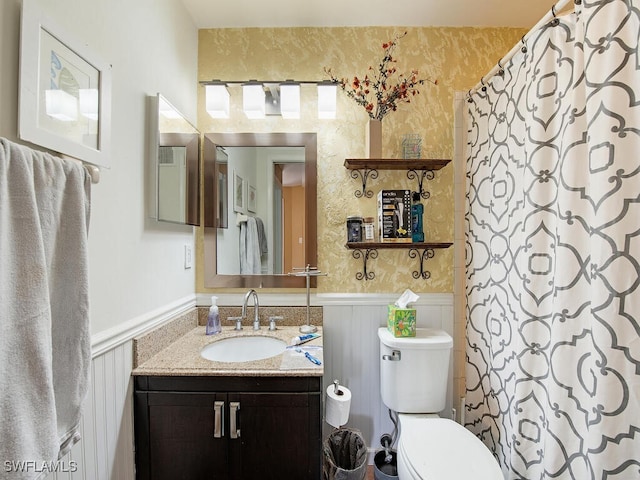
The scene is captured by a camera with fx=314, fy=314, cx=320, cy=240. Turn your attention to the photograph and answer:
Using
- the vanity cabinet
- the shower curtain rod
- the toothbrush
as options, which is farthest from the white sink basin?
the shower curtain rod

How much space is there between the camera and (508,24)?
1.81 meters

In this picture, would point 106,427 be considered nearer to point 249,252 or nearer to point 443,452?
point 249,252

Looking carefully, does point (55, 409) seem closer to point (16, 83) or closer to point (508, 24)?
point (16, 83)

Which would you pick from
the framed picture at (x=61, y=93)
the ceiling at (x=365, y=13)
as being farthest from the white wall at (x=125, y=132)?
the ceiling at (x=365, y=13)

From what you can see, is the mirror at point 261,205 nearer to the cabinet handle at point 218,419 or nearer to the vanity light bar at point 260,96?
the vanity light bar at point 260,96

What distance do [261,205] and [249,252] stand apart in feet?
0.91

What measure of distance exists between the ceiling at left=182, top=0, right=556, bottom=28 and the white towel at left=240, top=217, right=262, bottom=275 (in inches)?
46.0

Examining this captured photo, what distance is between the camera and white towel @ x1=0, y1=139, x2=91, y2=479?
622 mm

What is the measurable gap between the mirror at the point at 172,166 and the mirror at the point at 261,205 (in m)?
Answer: 0.13

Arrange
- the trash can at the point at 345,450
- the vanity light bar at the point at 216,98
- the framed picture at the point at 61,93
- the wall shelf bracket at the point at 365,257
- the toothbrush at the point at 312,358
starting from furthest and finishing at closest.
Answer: the wall shelf bracket at the point at 365,257, the vanity light bar at the point at 216,98, the trash can at the point at 345,450, the toothbrush at the point at 312,358, the framed picture at the point at 61,93

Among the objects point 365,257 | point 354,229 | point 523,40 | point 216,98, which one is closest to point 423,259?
point 365,257

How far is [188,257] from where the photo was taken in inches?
67.2

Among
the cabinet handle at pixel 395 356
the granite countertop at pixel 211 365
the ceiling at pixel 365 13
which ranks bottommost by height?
the cabinet handle at pixel 395 356

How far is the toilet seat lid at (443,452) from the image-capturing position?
1.13 meters
